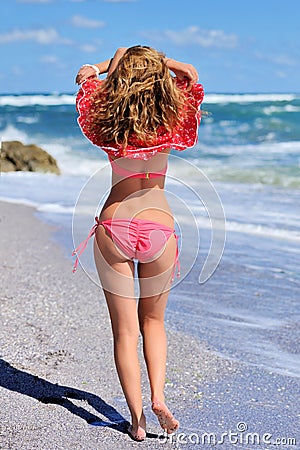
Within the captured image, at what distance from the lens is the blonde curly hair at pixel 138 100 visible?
3057 millimetres

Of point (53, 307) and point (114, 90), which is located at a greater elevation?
point (114, 90)

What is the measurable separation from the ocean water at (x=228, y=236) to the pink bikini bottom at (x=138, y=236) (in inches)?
16.7

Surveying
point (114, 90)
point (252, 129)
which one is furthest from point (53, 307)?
point (252, 129)

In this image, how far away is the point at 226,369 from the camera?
13.8 ft

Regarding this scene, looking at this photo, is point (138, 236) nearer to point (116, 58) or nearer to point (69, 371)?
point (116, 58)

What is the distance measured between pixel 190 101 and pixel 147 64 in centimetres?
28

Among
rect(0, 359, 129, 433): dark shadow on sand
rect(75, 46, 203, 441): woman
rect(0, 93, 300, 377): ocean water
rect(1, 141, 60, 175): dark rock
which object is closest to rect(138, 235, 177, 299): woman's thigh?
rect(75, 46, 203, 441): woman

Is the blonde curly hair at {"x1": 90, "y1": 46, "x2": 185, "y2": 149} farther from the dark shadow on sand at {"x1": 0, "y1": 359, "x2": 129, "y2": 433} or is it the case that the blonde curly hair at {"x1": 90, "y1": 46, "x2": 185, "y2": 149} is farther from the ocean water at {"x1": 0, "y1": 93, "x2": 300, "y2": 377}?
the dark shadow on sand at {"x1": 0, "y1": 359, "x2": 129, "y2": 433}

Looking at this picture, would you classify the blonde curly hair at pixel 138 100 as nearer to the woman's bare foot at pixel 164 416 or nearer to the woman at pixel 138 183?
the woman at pixel 138 183

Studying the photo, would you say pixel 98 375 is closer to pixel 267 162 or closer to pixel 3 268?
pixel 3 268

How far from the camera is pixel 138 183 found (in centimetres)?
326

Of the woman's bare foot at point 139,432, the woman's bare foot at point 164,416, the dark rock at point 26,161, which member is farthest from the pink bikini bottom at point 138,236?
the dark rock at point 26,161

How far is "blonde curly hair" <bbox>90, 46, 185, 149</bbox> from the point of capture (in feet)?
10.0

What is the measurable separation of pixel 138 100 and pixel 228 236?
205 inches
